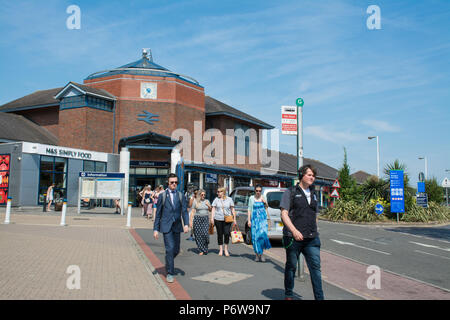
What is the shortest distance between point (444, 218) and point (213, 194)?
16640 mm

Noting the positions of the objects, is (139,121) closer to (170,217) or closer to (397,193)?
(397,193)

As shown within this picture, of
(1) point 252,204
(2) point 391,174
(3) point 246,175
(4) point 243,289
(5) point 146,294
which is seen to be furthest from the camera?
(3) point 246,175

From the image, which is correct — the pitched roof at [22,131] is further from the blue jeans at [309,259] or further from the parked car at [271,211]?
the blue jeans at [309,259]

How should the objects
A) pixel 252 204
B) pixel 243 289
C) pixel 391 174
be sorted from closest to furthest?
pixel 243 289 < pixel 252 204 < pixel 391 174

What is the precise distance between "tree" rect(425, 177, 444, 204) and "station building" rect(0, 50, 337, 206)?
14367mm

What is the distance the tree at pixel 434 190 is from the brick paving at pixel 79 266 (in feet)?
90.8

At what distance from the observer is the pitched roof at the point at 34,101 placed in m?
35.1

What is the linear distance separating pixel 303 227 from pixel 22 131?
32203 millimetres

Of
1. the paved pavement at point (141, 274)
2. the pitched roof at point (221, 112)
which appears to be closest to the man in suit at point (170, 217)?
the paved pavement at point (141, 274)

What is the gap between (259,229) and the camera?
8852 mm

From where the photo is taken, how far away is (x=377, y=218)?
22828 millimetres

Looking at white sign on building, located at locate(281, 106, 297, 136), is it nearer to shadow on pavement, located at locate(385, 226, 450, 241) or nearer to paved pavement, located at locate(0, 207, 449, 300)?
paved pavement, located at locate(0, 207, 449, 300)
